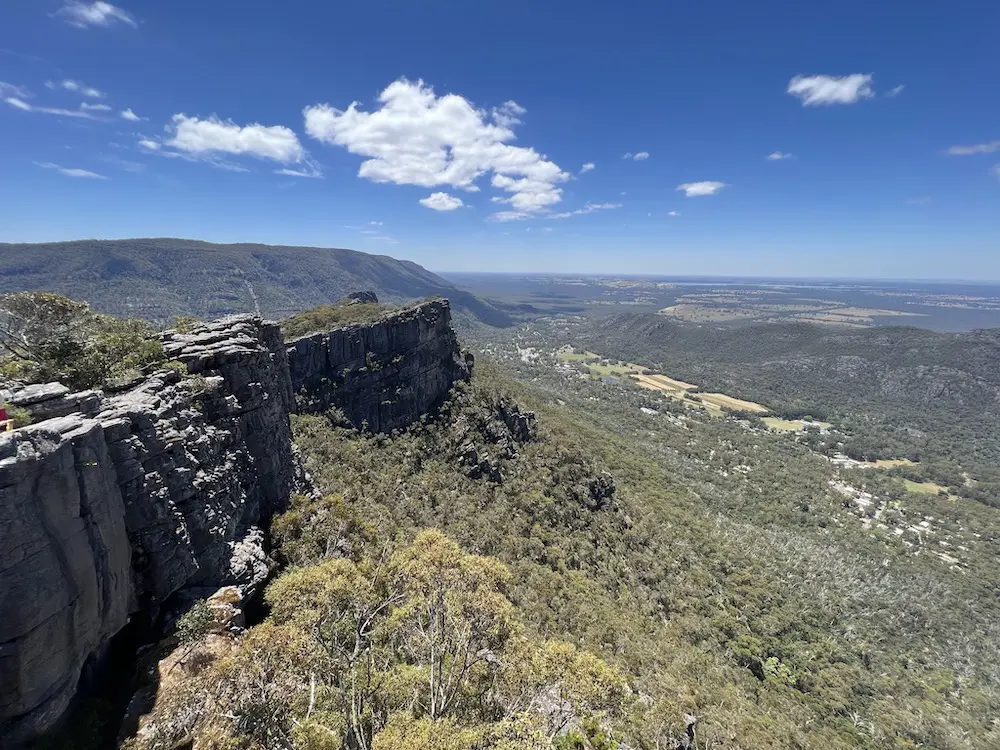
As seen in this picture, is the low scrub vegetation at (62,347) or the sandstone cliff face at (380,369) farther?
the sandstone cliff face at (380,369)

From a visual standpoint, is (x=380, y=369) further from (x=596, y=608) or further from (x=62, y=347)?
(x=596, y=608)

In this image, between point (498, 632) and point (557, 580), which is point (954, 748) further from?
→ point (498, 632)

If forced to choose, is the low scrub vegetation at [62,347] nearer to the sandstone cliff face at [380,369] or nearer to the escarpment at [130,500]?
the escarpment at [130,500]

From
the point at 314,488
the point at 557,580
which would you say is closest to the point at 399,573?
the point at 314,488

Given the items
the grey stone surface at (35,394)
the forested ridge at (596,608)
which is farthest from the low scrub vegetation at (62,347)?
the forested ridge at (596,608)

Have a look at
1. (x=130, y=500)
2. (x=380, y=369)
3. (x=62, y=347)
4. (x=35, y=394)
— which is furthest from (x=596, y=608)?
(x=62, y=347)

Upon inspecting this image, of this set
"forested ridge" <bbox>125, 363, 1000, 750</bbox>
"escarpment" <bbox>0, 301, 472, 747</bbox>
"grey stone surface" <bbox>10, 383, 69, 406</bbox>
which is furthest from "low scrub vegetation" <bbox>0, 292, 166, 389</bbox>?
"forested ridge" <bbox>125, 363, 1000, 750</bbox>
